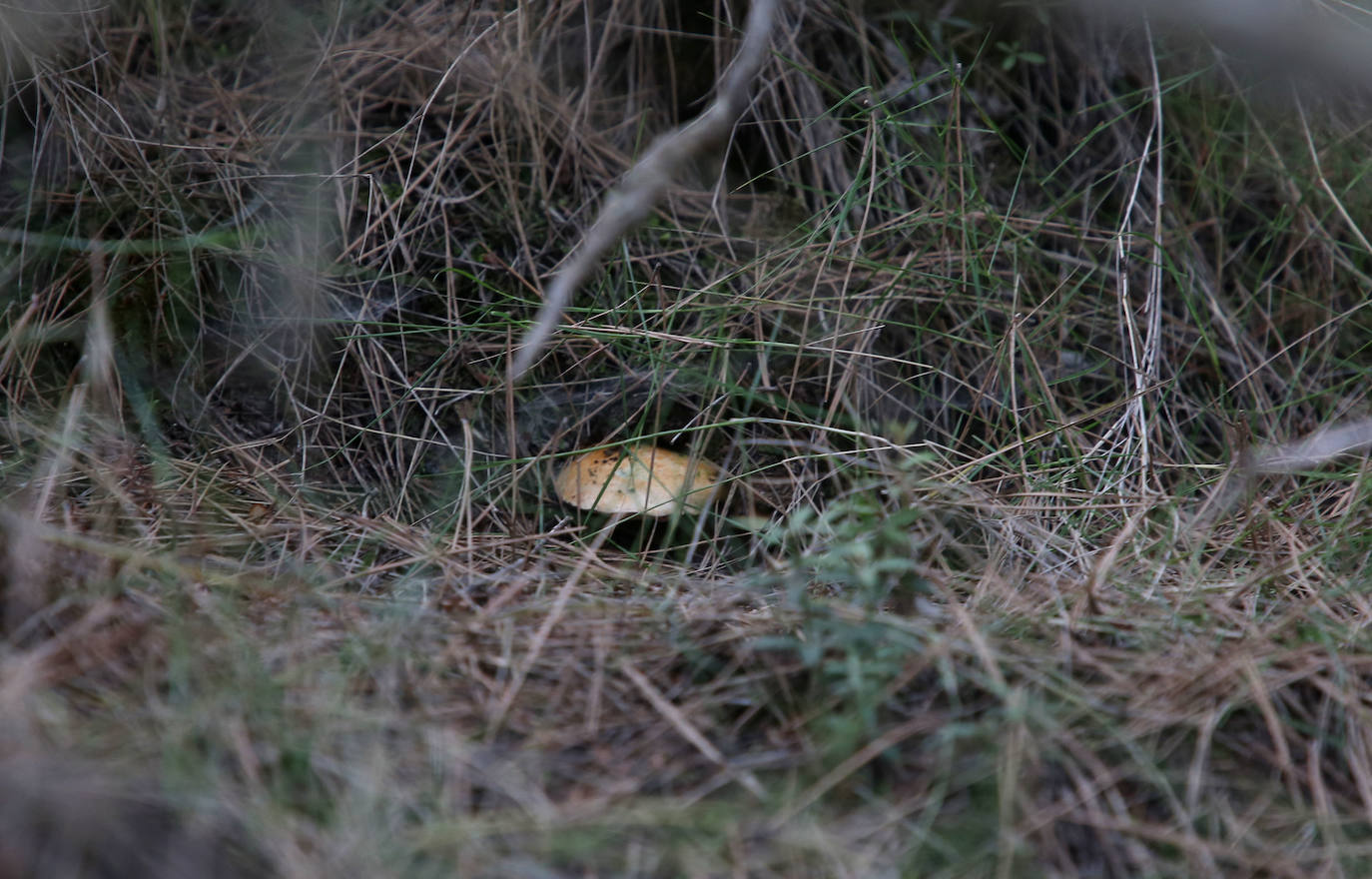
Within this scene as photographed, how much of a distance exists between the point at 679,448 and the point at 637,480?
0.26 meters

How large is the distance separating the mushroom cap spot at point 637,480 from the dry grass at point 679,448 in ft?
0.19

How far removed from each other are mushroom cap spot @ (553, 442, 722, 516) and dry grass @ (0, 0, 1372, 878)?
6 centimetres

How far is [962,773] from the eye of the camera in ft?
3.79

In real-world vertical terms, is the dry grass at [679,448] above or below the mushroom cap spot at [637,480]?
above

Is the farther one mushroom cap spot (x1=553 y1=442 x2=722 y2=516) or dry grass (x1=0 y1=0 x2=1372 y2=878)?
mushroom cap spot (x1=553 y1=442 x2=722 y2=516)

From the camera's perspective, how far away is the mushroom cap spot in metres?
1.92

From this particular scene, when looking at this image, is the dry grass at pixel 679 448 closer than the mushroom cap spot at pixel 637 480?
Yes

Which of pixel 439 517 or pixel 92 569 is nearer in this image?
pixel 92 569

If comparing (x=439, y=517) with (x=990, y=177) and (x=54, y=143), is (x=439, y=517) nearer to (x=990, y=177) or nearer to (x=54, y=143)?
(x=54, y=143)

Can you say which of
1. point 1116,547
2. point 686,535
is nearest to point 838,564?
point 1116,547

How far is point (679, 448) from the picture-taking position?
223 centimetres

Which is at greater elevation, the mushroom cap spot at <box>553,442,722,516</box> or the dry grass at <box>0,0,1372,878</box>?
the dry grass at <box>0,0,1372,878</box>

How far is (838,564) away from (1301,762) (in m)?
0.62

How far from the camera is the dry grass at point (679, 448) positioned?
1125 mm
